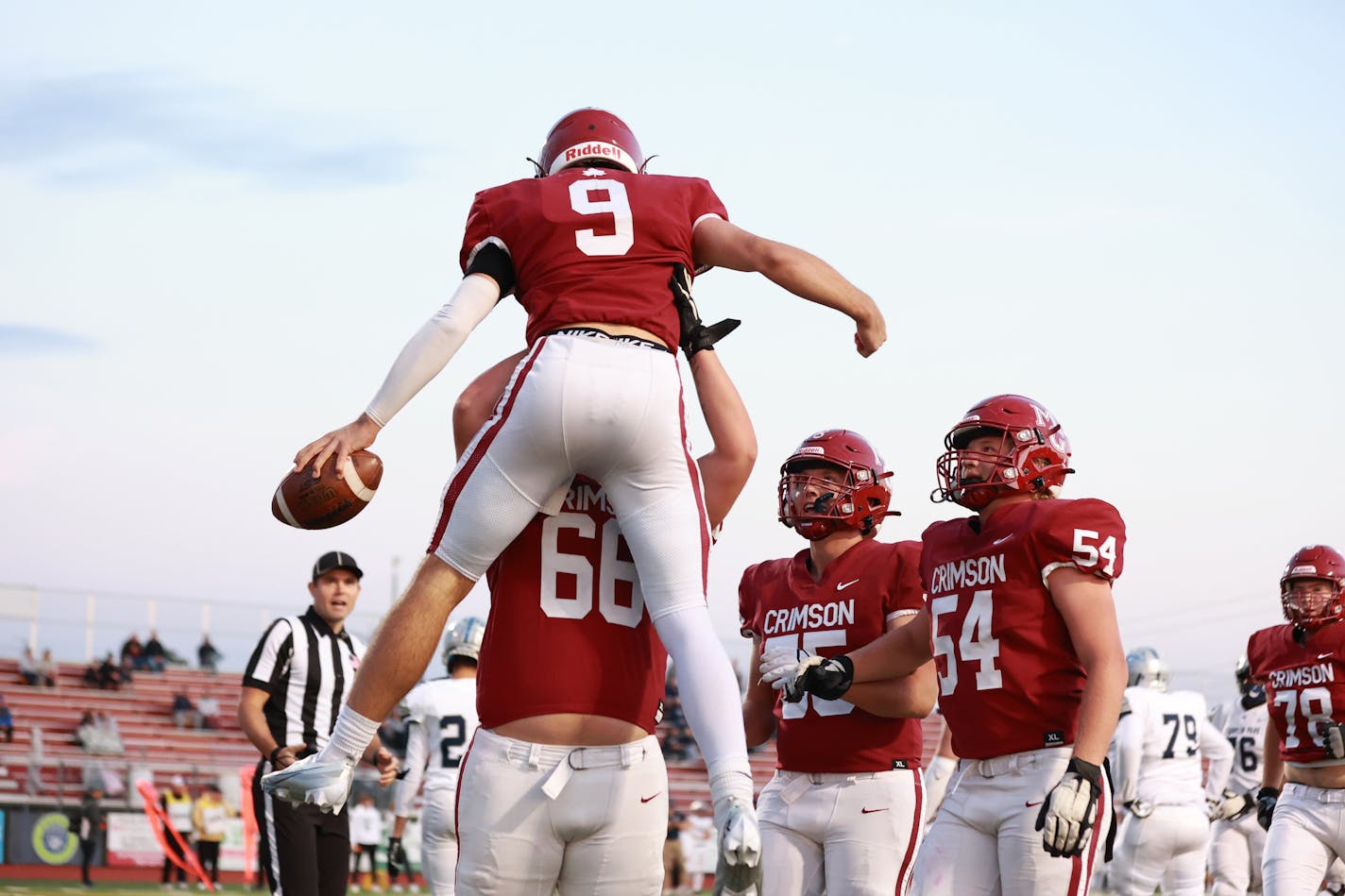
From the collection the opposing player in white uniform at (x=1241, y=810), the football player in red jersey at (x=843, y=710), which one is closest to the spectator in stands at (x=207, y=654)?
the opposing player in white uniform at (x=1241, y=810)

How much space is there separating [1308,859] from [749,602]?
3804 millimetres

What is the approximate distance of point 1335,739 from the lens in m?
8.52

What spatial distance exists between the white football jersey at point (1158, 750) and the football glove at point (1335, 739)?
3.03 m

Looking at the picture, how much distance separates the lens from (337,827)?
767 cm

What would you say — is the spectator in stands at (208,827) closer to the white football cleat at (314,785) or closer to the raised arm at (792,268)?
the white football cleat at (314,785)

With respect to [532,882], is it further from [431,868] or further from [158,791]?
[158,791]

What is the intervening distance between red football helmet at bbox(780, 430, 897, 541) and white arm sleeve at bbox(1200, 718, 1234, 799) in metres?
7.15

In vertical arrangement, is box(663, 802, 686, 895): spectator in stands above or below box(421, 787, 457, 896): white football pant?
below

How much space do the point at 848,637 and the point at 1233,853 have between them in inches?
346

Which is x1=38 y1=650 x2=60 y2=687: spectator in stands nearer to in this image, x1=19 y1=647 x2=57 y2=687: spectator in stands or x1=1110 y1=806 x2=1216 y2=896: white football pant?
x1=19 y1=647 x2=57 y2=687: spectator in stands

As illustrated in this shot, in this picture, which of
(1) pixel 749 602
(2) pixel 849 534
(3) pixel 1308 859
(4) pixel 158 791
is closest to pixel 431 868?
(1) pixel 749 602

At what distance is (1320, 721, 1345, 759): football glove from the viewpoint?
8.53 meters

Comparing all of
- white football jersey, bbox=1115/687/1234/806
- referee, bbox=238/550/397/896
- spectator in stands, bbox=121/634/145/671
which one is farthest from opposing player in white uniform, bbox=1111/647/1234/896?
spectator in stands, bbox=121/634/145/671

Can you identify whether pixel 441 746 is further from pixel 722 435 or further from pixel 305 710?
pixel 722 435
